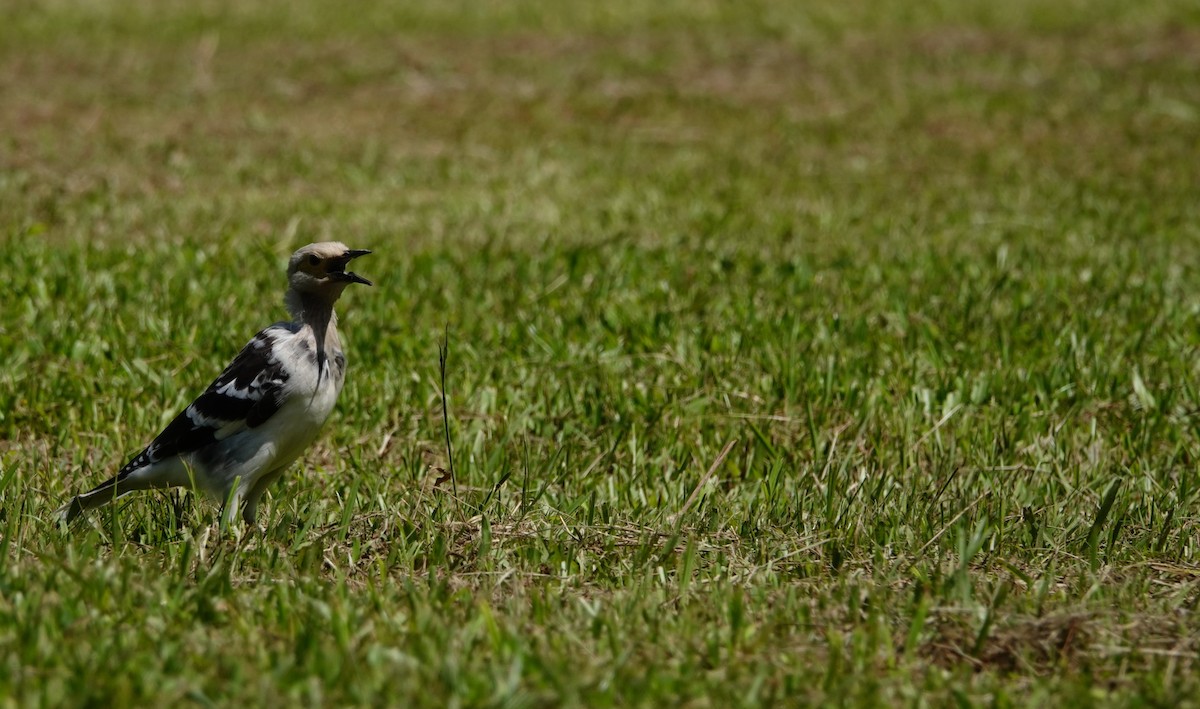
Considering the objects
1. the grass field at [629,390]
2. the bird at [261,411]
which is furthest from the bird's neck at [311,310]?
the grass field at [629,390]

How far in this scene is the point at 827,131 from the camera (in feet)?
47.0

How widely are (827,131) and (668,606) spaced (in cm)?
1085

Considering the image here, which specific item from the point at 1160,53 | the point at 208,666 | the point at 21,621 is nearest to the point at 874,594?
the point at 208,666

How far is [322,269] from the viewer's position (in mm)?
4723

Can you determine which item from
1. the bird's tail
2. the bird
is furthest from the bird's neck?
the bird's tail

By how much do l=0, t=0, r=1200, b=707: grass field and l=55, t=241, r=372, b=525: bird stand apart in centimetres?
15

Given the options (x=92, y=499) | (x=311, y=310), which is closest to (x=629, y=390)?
(x=311, y=310)

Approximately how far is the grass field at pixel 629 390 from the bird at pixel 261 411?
15cm

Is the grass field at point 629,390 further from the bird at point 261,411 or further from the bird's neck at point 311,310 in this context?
the bird's neck at point 311,310

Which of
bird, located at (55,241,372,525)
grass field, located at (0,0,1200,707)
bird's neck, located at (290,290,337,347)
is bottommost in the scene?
grass field, located at (0,0,1200,707)

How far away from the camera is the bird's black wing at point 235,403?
4.65 meters

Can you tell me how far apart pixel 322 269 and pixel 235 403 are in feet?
1.72

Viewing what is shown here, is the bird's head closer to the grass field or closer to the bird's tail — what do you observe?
the grass field

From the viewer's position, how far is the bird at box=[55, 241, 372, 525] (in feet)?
15.3
